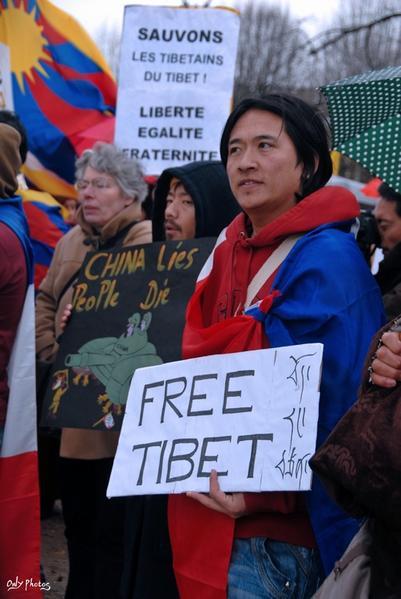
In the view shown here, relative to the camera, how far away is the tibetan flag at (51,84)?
7.88 metres

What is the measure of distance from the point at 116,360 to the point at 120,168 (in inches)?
58.0

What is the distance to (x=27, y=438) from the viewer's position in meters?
3.94

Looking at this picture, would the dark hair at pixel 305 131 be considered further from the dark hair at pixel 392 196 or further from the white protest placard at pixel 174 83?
the white protest placard at pixel 174 83

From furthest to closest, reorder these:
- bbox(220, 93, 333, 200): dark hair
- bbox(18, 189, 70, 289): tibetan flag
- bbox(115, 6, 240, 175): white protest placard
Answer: bbox(18, 189, 70, 289): tibetan flag, bbox(115, 6, 240, 175): white protest placard, bbox(220, 93, 333, 200): dark hair

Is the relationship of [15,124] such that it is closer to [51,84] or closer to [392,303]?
[392,303]

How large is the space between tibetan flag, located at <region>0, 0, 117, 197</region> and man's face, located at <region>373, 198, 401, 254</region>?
14.0 ft

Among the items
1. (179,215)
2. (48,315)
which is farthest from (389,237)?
(48,315)

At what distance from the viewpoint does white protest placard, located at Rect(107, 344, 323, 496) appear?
2363mm

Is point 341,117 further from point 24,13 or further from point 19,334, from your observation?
point 24,13

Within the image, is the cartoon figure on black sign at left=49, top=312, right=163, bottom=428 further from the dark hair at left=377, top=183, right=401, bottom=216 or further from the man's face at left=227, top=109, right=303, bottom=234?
the dark hair at left=377, top=183, right=401, bottom=216

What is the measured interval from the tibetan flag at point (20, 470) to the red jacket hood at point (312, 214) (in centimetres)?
152

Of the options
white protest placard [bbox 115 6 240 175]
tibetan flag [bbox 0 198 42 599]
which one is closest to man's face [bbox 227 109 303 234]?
tibetan flag [bbox 0 198 42 599]

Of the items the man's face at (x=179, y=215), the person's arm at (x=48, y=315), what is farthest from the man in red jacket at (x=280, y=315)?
the person's arm at (x=48, y=315)

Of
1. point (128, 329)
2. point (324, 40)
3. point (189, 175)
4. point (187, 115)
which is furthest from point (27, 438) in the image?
point (324, 40)
